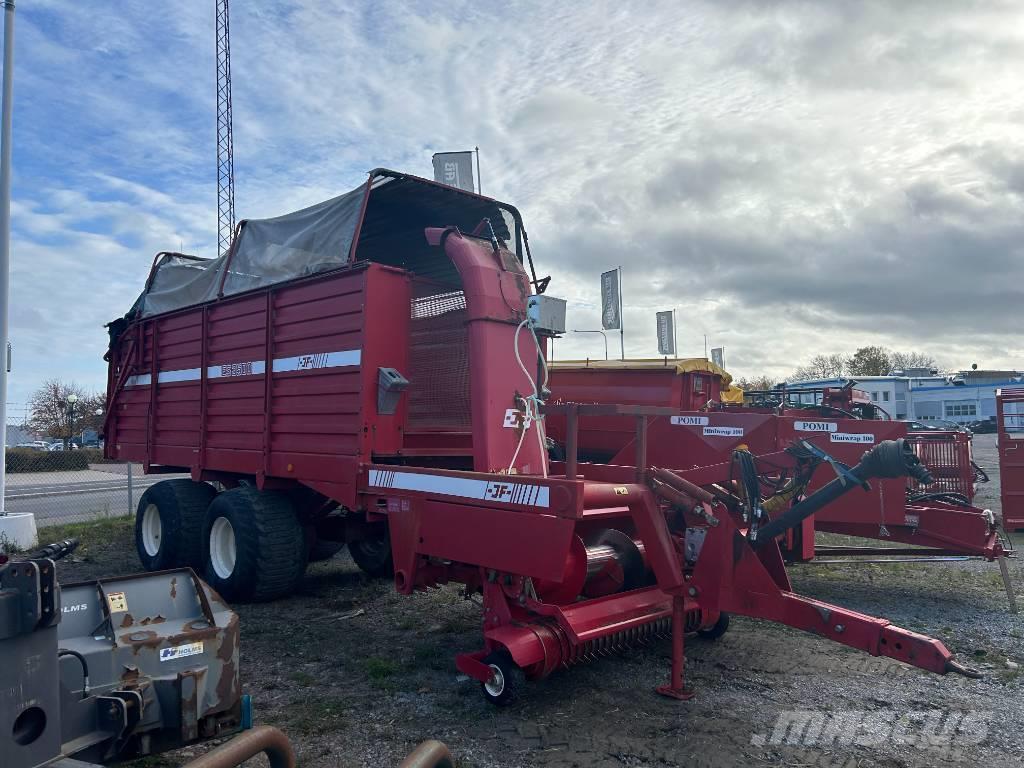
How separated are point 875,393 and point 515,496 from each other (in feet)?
152

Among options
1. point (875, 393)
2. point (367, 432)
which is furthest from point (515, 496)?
point (875, 393)

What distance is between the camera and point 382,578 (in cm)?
762

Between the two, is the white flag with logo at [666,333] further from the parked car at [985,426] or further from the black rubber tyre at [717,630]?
the parked car at [985,426]

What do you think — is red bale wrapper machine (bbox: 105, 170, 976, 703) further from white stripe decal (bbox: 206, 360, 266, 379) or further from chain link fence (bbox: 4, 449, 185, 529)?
chain link fence (bbox: 4, 449, 185, 529)

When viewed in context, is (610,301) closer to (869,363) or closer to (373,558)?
(373,558)

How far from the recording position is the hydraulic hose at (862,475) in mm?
3666

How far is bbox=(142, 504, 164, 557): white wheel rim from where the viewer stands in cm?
803

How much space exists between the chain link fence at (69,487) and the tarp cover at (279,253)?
13.9ft

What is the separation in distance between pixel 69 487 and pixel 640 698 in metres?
20.2

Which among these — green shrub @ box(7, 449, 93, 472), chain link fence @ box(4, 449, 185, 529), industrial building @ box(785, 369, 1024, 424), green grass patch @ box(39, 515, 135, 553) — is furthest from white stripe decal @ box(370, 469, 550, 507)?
industrial building @ box(785, 369, 1024, 424)

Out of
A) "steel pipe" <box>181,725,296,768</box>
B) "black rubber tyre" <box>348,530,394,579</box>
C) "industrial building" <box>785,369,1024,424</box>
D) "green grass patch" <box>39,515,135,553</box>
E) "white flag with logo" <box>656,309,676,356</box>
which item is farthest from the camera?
"industrial building" <box>785,369,1024,424</box>

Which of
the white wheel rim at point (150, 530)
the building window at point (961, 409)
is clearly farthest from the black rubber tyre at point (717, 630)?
the building window at point (961, 409)

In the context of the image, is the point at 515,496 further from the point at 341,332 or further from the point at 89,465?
the point at 89,465

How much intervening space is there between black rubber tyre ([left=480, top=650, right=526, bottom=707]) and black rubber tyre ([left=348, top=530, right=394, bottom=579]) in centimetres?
336
